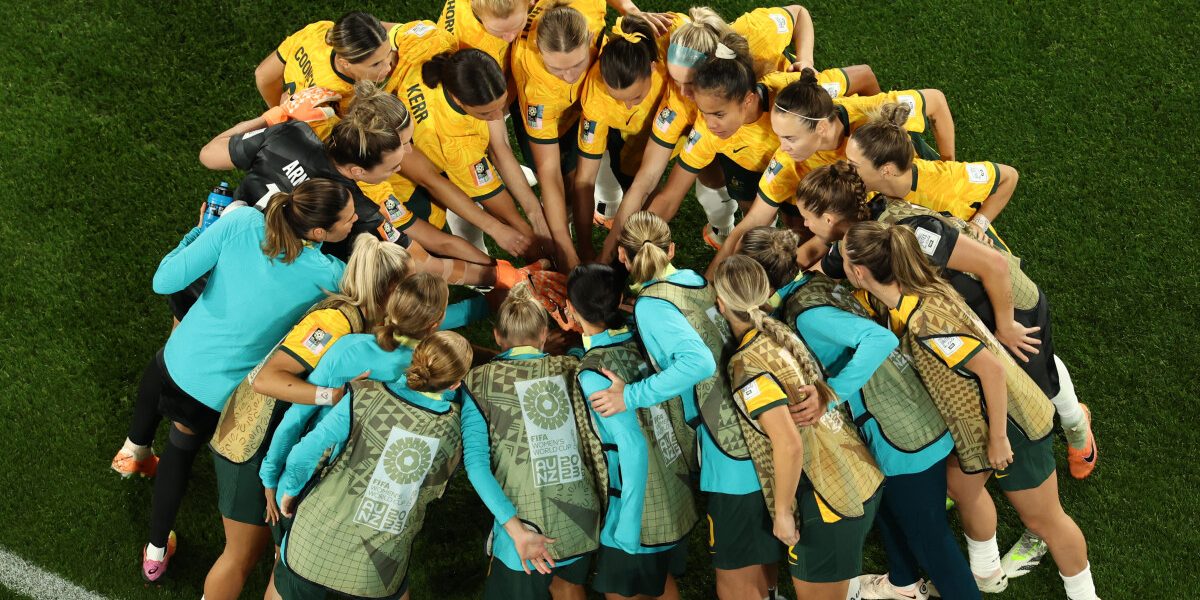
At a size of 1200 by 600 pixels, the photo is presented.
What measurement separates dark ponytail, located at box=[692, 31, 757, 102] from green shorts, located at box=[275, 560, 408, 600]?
7.99ft

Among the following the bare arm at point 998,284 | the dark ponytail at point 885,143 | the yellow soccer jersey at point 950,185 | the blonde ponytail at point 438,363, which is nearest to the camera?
the blonde ponytail at point 438,363

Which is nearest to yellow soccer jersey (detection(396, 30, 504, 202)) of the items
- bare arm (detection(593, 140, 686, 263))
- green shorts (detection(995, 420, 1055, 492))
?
bare arm (detection(593, 140, 686, 263))

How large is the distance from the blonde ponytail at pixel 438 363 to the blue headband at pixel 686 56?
1703 mm

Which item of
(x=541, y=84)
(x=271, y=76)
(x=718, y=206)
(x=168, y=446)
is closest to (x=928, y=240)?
(x=718, y=206)

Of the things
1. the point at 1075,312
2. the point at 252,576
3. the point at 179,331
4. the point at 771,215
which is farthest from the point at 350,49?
the point at 1075,312

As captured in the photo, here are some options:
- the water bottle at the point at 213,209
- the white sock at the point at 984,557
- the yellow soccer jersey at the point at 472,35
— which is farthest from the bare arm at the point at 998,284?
the water bottle at the point at 213,209

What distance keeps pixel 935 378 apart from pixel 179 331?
3097 mm

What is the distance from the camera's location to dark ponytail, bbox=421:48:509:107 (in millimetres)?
4016

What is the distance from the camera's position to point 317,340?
3.57 metres

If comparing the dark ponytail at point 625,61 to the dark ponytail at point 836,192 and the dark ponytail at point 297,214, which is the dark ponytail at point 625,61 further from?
the dark ponytail at point 297,214

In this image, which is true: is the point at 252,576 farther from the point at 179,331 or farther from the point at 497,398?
the point at 497,398

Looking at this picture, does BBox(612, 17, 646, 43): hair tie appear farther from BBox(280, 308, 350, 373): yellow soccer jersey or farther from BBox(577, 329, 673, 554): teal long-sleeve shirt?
BBox(280, 308, 350, 373): yellow soccer jersey

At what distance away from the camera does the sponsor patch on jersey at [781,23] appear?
4531mm

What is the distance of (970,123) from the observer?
556 cm
